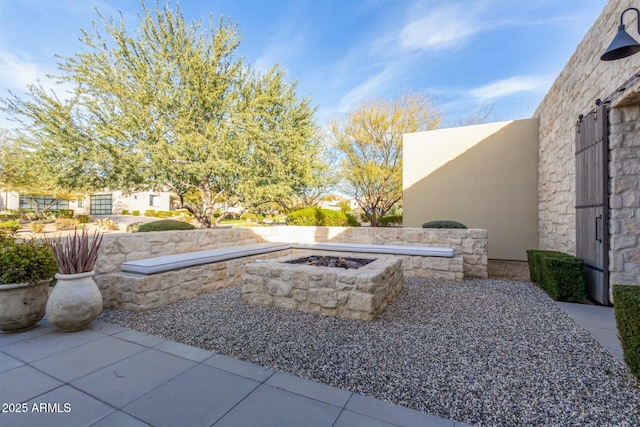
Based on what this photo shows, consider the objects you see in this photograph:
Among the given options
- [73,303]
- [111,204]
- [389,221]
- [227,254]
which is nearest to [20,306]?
[73,303]

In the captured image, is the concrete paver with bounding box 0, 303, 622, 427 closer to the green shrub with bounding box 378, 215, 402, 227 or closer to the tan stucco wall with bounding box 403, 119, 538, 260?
the tan stucco wall with bounding box 403, 119, 538, 260

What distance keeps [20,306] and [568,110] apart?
8014 mm

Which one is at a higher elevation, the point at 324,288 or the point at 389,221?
the point at 389,221

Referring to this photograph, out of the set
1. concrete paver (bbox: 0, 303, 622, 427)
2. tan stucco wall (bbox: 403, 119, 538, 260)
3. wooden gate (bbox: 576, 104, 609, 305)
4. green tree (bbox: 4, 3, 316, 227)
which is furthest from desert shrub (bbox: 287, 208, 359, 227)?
concrete paver (bbox: 0, 303, 622, 427)

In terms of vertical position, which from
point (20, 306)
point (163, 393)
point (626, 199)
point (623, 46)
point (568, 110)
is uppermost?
point (568, 110)

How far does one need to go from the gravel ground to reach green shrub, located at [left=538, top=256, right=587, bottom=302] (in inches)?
9.5

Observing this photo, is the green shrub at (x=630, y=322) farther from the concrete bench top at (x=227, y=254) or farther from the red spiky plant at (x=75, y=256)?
the red spiky plant at (x=75, y=256)

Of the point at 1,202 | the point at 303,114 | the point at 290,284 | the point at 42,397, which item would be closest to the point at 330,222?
the point at 303,114

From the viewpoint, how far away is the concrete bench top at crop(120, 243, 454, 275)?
3.50 meters

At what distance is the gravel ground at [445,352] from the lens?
164 cm

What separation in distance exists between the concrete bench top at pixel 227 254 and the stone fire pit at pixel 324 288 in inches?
35.3

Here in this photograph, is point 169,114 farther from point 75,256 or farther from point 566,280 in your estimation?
point 566,280

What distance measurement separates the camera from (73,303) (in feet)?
8.53

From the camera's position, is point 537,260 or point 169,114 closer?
point 537,260
